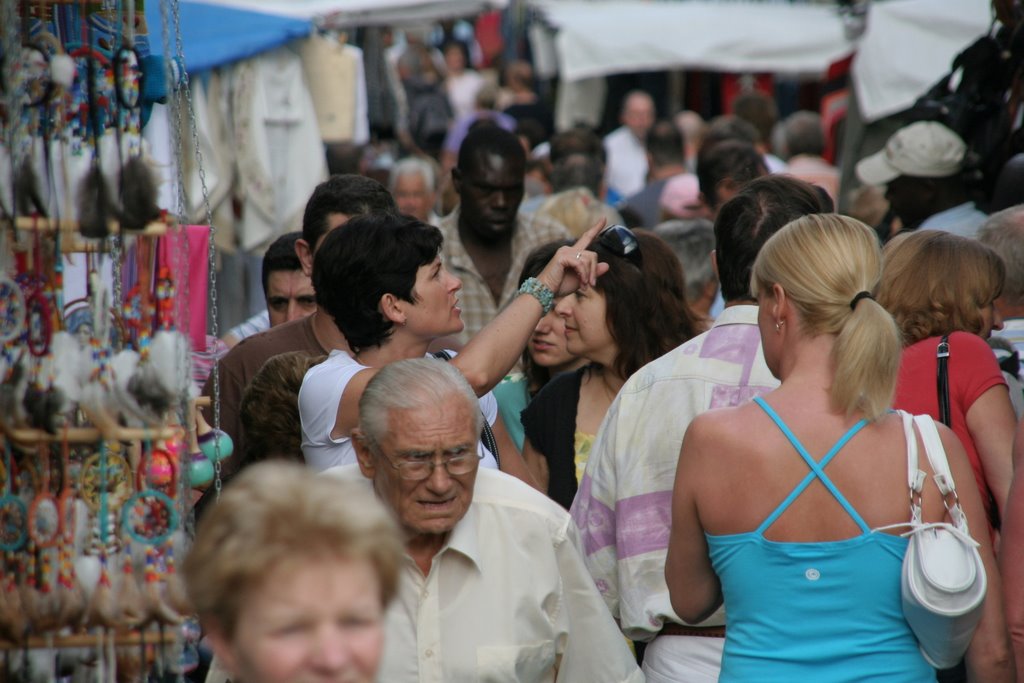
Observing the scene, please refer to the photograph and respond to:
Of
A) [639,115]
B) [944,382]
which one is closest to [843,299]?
[944,382]

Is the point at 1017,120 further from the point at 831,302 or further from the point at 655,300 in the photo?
the point at 831,302

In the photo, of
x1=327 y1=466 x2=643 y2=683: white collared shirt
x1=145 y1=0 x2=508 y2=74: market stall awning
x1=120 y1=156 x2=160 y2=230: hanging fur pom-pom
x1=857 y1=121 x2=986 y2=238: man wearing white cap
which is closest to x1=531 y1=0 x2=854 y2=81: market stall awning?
x1=145 y1=0 x2=508 y2=74: market stall awning

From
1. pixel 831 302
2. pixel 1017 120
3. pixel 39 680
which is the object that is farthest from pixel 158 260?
pixel 1017 120

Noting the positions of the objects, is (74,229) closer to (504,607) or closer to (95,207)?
(95,207)

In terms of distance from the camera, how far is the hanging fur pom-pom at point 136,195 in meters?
2.61

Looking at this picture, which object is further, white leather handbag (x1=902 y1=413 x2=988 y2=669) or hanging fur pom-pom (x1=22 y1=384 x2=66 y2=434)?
white leather handbag (x1=902 y1=413 x2=988 y2=669)

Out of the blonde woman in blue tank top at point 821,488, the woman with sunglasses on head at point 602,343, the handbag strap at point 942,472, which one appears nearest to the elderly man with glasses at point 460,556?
the blonde woman in blue tank top at point 821,488

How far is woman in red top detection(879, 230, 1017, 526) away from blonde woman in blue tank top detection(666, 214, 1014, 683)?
2.46ft

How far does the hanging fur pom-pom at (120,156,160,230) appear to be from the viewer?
2.61m

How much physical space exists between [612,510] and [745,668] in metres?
0.74

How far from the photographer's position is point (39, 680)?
260 cm

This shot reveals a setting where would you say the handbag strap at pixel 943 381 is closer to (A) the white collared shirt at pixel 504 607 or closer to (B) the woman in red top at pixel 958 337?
(B) the woman in red top at pixel 958 337

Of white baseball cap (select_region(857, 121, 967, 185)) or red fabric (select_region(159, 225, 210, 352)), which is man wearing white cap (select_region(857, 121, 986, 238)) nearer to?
white baseball cap (select_region(857, 121, 967, 185))

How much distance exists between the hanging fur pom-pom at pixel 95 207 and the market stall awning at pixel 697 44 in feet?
39.0
